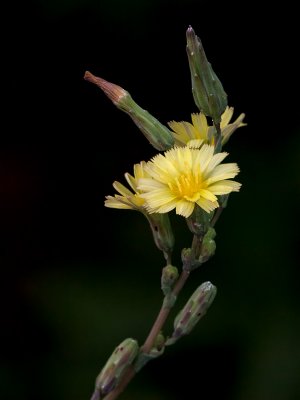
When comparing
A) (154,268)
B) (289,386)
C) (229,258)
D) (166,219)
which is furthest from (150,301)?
(166,219)

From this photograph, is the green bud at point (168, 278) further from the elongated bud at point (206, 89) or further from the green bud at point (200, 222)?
the elongated bud at point (206, 89)

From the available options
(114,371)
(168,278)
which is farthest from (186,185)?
(114,371)

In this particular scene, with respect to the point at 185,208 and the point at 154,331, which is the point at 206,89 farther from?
the point at 154,331

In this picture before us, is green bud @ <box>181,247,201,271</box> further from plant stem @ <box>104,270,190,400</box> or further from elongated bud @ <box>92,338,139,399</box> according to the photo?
elongated bud @ <box>92,338,139,399</box>

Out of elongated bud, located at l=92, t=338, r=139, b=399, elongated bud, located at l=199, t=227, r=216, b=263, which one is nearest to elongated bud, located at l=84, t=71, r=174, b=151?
elongated bud, located at l=199, t=227, r=216, b=263

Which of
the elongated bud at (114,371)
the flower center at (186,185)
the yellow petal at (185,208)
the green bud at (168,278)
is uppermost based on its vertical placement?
the flower center at (186,185)

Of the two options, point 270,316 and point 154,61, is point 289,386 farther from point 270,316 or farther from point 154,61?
point 154,61

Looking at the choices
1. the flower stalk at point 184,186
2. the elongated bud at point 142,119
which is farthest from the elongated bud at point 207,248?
the elongated bud at point 142,119

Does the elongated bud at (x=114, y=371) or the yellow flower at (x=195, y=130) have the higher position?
the yellow flower at (x=195, y=130)
